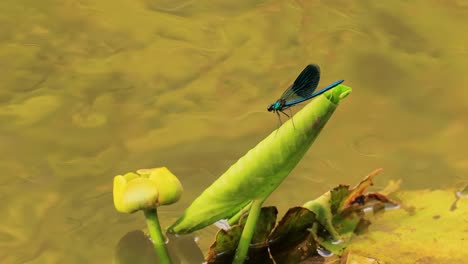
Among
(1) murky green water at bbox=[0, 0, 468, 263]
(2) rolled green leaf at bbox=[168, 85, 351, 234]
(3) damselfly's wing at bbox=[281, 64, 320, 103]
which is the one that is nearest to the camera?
(2) rolled green leaf at bbox=[168, 85, 351, 234]

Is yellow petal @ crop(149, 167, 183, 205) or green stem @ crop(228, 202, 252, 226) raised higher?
yellow petal @ crop(149, 167, 183, 205)

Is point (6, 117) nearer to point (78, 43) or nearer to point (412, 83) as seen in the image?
point (78, 43)

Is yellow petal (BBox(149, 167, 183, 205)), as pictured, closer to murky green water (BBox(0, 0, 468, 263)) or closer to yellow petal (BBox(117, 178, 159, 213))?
yellow petal (BBox(117, 178, 159, 213))

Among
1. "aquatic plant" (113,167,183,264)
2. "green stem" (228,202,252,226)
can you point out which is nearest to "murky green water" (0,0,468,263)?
"green stem" (228,202,252,226)

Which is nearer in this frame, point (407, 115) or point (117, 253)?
point (117, 253)

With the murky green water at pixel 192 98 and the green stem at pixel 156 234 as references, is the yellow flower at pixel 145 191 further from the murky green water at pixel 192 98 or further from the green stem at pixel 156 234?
the murky green water at pixel 192 98

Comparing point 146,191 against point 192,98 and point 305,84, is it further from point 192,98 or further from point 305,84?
point 192,98

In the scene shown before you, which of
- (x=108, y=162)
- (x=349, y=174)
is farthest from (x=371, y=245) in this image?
(x=108, y=162)
